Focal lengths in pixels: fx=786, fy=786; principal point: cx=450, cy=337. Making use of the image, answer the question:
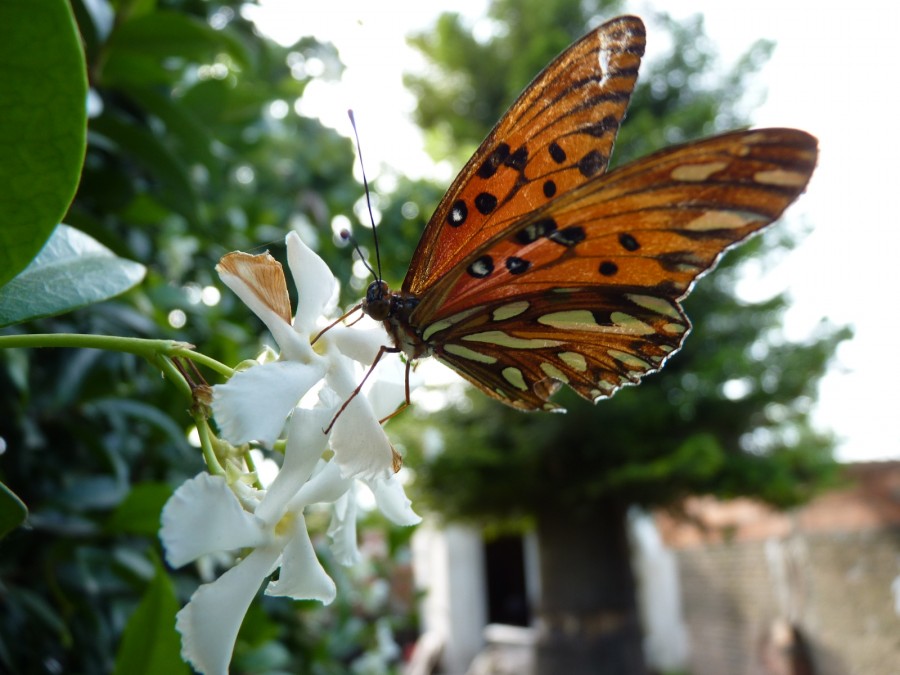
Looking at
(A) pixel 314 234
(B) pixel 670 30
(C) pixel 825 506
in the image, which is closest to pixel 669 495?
(C) pixel 825 506

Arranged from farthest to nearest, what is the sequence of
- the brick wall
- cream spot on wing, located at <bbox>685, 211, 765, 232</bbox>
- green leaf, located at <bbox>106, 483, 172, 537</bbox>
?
the brick wall
green leaf, located at <bbox>106, 483, 172, 537</bbox>
cream spot on wing, located at <bbox>685, 211, 765, 232</bbox>

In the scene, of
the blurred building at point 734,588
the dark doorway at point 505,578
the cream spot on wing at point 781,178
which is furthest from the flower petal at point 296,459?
the dark doorway at point 505,578

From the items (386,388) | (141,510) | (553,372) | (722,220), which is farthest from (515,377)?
(141,510)

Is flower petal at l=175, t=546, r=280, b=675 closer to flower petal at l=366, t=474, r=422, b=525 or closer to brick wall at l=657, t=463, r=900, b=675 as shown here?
flower petal at l=366, t=474, r=422, b=525

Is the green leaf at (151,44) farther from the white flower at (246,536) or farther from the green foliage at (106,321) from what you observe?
the white flower at (246,536)

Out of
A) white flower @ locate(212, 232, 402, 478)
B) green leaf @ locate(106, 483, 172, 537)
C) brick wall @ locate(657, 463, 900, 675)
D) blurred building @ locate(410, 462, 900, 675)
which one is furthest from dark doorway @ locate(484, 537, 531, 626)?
white flower @ locate(212, 232, 402, 478)

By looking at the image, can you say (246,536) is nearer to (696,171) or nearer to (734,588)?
(696,171)
